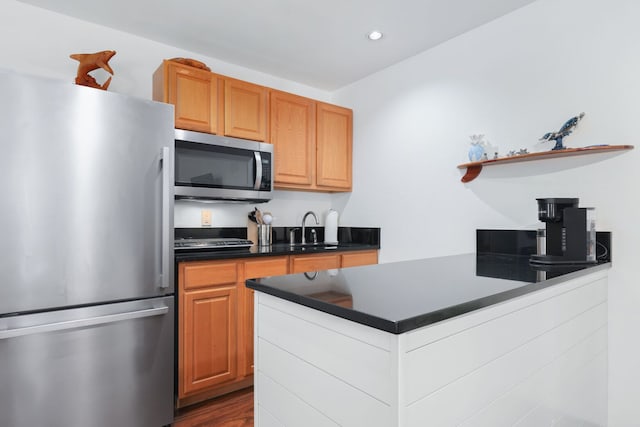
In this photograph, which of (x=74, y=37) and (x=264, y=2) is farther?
(x=74, y=37)

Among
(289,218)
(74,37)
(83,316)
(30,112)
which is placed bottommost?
(83,316)

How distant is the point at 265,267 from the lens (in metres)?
2.49

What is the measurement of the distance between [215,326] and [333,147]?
74.7 inches

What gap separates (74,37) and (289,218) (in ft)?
6.84

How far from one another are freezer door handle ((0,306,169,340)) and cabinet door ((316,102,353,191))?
179 centimetres

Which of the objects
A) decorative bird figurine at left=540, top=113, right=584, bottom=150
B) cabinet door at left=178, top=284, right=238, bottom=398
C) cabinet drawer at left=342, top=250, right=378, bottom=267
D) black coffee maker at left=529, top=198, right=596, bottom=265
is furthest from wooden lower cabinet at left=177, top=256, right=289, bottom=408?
decorative bird figurine at left=540, top=113, right=584, bottom=150

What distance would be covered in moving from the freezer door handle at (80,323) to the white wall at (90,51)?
93 cm

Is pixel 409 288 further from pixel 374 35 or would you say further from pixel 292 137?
pixel 292 137

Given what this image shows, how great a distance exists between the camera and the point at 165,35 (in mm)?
2562

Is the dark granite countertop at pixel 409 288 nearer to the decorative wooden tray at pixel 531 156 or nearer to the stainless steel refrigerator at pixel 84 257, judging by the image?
the decorative wooden tray at pixel 531 156

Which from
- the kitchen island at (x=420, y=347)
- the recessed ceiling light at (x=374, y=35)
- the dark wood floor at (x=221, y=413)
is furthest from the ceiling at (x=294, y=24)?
the dark wood floor at (x=221, y=413)

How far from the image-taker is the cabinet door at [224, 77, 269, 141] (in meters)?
2.65

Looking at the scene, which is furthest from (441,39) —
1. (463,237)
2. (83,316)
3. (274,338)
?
(83,316)

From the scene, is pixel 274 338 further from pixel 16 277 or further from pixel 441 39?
pixel 441 39
